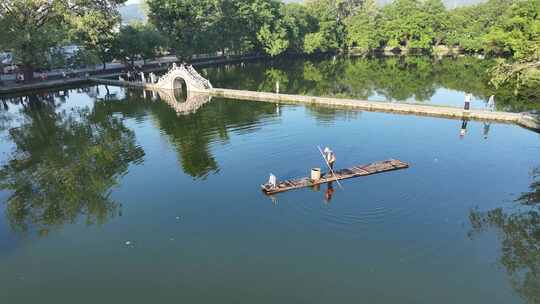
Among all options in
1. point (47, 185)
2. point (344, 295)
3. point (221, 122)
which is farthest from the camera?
point (221, 122)

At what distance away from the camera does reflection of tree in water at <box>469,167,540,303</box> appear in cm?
1597

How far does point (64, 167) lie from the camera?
29.3 metres

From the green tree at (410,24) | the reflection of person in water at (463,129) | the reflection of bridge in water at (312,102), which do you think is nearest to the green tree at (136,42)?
the reflection of bridge in water at (312,102)

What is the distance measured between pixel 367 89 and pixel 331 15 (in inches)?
2446

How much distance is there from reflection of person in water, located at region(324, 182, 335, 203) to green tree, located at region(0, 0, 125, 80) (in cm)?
5326

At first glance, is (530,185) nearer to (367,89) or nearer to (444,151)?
(444,151)

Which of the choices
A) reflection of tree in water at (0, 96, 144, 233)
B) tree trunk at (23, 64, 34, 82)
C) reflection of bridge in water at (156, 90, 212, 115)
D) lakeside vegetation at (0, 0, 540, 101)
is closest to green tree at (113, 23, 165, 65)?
lakeside vegetation at (0, 0, 540, 101)

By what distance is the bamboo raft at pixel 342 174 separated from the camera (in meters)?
23.9

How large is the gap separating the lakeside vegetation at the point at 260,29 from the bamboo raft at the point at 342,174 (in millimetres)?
25780

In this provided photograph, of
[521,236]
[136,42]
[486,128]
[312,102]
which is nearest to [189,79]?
[312,102]

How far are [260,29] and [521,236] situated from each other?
84.7 metres

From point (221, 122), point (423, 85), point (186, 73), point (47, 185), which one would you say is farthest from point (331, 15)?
point (47, 185)

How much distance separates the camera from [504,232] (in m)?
19.4

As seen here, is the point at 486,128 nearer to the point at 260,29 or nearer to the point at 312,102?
the point at 312,102
